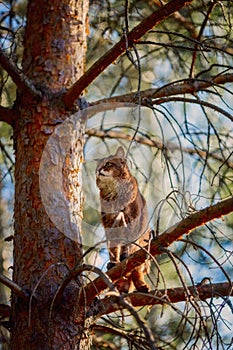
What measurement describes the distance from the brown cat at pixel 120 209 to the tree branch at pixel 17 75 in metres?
0.59

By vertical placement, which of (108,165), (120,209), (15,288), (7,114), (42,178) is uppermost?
(7,114)

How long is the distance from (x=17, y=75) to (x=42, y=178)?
0.51 m

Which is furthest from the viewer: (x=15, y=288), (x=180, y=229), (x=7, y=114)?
(x=7, y=114)

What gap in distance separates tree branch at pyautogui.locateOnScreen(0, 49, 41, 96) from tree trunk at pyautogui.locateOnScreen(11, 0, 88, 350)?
0.04m

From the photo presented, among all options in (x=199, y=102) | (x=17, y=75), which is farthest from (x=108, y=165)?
(x=199, y=102)

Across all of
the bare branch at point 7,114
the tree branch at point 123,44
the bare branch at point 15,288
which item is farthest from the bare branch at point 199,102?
the bare branch at point 15,288

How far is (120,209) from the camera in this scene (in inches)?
159

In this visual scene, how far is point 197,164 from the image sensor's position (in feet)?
15.2

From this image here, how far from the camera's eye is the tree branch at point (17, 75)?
347 centimetres

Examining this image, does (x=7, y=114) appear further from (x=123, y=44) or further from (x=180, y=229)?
(x=180, y=229)

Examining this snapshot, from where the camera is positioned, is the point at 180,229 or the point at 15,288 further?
the point at 15,288

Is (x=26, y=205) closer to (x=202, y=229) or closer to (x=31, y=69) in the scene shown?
(x=31, y=69)

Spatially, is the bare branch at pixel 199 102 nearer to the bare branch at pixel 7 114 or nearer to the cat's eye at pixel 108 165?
the cat's eye at pixel 108 165

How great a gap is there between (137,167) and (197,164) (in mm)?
548
